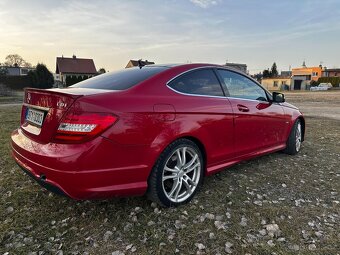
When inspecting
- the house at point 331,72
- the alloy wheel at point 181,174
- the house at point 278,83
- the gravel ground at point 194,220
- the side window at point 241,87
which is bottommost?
the gravel ground at point 194,220

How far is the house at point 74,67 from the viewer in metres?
66.1

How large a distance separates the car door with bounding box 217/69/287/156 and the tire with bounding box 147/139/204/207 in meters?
0.77

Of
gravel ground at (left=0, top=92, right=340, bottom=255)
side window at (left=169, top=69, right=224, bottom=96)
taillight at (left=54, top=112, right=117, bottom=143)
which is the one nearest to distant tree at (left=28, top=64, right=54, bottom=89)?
gravel ground at (left=0, top=92, right=340, bottom=255)

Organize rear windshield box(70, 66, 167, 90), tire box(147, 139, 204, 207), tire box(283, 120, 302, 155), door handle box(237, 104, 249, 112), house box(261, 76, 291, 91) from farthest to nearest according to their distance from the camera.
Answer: house box(261, 76, 291, 91) < tire box(283, 120, 302, 155) < door handle box(237, 104, 249, 112) < rear windshield box(70, 66, 167, 90) < tire box(147, 139, 204, 207)

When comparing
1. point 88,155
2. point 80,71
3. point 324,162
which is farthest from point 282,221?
point 80,71

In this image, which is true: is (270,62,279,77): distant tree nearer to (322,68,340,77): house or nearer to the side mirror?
(322,68,340,77): house

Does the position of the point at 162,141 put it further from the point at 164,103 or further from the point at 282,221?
the point at 282,221

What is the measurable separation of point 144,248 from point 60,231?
0.83 metres

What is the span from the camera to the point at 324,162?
4.81 m

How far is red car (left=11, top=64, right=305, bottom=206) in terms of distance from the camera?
2.43m

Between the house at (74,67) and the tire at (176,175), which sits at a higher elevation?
the house at (74,67)

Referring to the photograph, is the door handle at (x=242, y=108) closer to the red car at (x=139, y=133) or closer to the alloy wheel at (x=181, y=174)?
the red car at (x=139, y=133)

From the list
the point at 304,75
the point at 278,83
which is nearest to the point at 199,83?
the point at 278,83

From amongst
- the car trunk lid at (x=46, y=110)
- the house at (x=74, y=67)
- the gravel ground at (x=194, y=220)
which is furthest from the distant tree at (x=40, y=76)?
the car trunk lid at (x=46, y=110)
